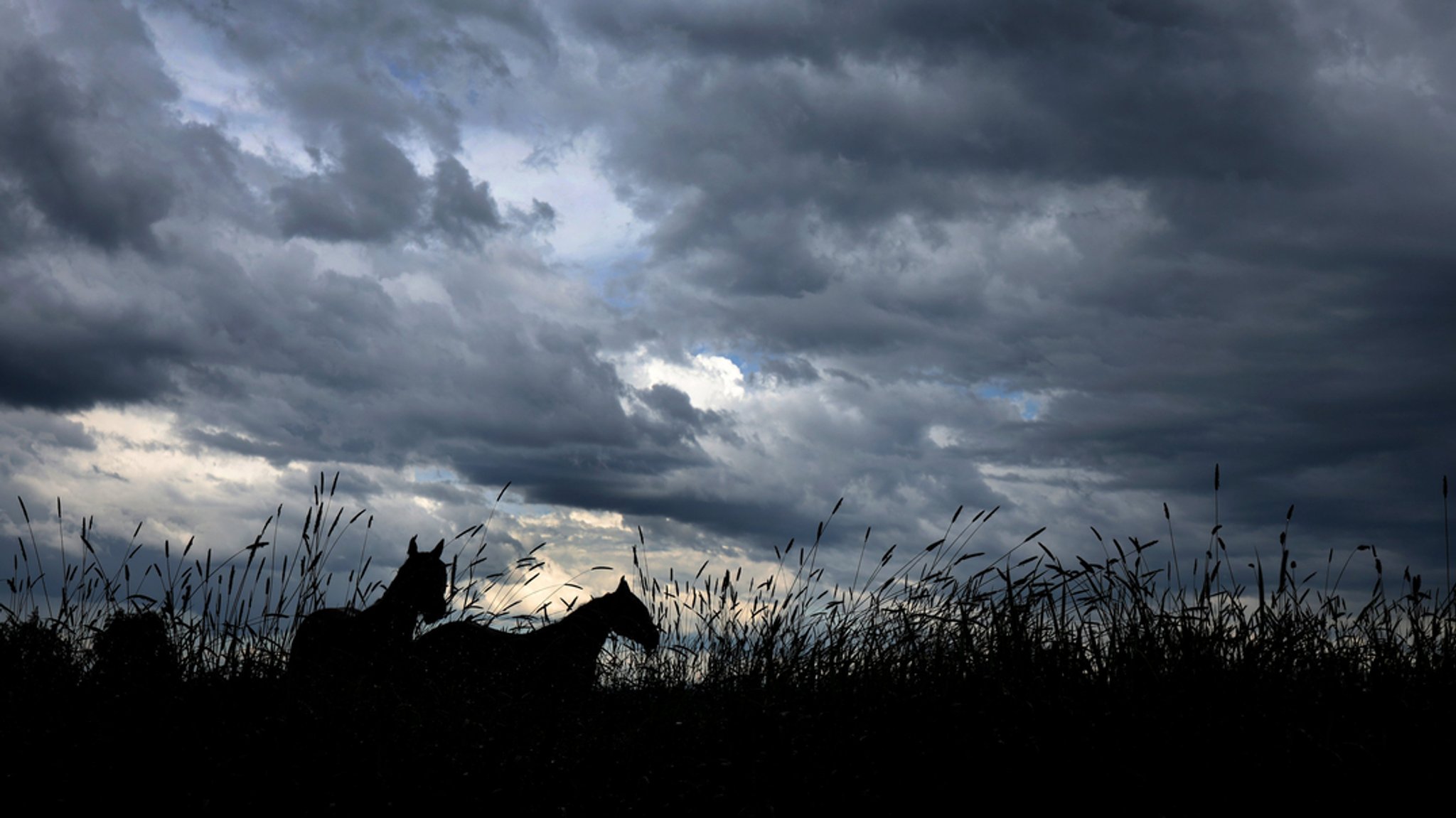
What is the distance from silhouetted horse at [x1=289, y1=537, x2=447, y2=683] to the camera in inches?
170

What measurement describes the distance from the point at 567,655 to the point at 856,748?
2563 millimetres

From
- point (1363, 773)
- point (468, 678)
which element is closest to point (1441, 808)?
point (1363, 773)

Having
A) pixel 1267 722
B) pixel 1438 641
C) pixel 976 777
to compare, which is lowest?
pixel 976 777

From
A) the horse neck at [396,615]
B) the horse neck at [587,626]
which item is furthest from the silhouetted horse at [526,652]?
the horse neck at [396,615]

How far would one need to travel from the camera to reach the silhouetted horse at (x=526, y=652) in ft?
15.6

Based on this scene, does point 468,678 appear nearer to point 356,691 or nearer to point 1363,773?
point 356,691

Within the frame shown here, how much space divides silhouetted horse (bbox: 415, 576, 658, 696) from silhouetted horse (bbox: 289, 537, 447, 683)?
0.57 feet

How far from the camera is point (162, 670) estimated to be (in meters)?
4.07

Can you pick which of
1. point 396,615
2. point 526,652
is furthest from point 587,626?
point 396,615

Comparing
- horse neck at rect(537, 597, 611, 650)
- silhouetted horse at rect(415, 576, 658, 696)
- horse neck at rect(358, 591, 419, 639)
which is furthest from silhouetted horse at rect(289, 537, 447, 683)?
horse neck at rect(537, 597, 611, 650)

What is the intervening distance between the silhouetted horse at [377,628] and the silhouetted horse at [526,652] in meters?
0.17

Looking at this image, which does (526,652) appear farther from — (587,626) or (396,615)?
(396,615)

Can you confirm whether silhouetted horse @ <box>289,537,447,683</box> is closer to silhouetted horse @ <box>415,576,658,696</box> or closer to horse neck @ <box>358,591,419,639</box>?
horse neck @ <box>358,591,419,639</box>

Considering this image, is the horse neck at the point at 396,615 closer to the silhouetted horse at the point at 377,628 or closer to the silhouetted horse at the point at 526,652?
the silhouetted horse at the point at 377,628
